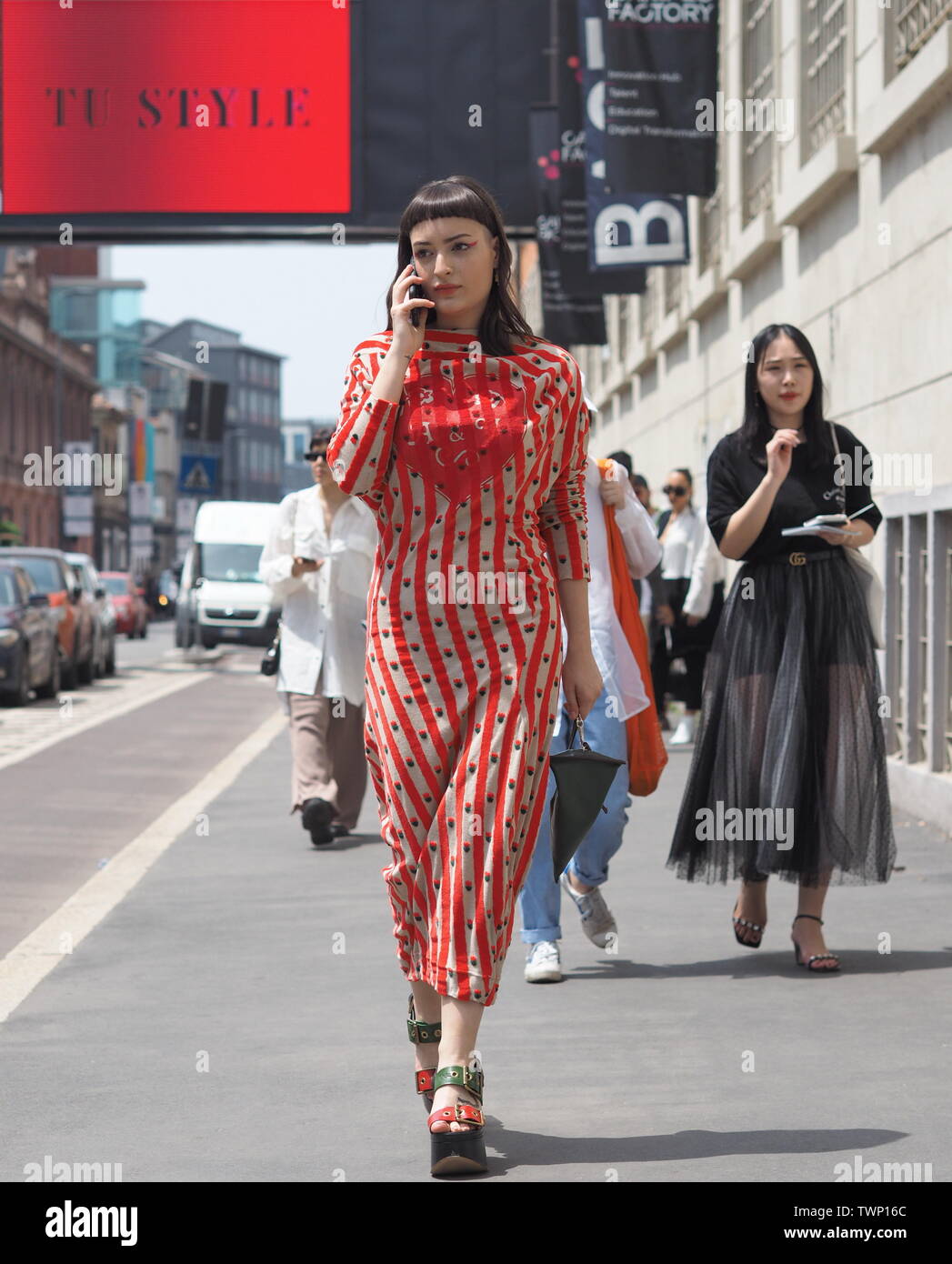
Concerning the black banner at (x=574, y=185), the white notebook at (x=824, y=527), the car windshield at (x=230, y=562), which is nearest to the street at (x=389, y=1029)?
the white notebook at (x=824, y=527)

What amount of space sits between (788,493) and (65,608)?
21372mm

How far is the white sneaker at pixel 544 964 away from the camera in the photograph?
6723 mm

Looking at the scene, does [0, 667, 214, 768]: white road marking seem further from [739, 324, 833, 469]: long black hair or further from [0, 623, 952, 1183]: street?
[739, 324, 833, 469]: long black hair

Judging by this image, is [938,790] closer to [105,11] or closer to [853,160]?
[853,160]

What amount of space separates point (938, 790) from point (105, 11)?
48.4 feet

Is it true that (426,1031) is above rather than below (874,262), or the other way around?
below

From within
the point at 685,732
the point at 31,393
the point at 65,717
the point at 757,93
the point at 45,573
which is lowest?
the point at 65,717

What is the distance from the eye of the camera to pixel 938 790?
10289mm

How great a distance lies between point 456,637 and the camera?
4598mm

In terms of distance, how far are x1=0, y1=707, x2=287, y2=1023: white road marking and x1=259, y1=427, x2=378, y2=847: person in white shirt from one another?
2.63 feet

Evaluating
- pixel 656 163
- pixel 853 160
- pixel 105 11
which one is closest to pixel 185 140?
pixel 105 11

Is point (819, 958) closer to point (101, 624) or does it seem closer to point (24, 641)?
point (24, 641)

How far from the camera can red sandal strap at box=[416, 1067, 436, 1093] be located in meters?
4.71

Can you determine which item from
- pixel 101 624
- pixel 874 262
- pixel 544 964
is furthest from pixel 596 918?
pixel 101 624
